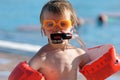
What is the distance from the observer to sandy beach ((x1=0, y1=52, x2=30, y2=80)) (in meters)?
4.71

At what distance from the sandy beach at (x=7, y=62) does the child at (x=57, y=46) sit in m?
1.61

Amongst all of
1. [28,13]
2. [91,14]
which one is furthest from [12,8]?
[91,14]

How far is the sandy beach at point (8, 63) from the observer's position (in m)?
4.63

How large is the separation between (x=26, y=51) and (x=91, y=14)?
7.50 metres

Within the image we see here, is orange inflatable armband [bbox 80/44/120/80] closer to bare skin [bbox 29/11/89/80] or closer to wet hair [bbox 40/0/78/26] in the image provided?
bare skin [bbox 29/11/89/80]

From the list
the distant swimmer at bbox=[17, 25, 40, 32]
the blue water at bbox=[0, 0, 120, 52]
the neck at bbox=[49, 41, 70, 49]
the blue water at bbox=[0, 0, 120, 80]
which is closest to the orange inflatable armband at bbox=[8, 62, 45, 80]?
the neck at bbox=[49, 41, 70, 49]

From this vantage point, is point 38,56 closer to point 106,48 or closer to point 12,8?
point 106,48

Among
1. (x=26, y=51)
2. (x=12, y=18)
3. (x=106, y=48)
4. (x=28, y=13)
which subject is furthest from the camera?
(x=28, y=13)

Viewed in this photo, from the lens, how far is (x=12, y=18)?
12.6 m

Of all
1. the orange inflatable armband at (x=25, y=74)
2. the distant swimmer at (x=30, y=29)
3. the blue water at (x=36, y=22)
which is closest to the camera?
the orange inflatable armband at (x=25, y=74)

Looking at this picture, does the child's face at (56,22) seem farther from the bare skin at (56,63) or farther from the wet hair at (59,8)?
the bare skin at (56,63)

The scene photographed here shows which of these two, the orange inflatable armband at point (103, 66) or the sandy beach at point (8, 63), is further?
the sandy beach at point (8, 63)

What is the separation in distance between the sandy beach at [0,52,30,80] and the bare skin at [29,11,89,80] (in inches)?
63.0

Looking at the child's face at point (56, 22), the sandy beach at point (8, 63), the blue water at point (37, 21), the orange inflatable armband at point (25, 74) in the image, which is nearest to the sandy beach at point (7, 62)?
the sandy beach at point (8, 63)
